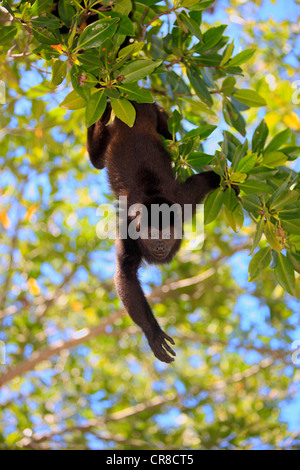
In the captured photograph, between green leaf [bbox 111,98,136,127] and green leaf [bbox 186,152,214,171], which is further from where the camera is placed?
green leaf [bbox 186,152,214,171]

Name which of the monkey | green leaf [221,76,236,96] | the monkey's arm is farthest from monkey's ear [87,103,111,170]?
green leaf [221,76,236,96]

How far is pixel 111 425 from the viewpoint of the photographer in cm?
575

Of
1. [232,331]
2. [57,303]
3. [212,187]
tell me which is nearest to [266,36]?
[212,187]

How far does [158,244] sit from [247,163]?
3.47 feet

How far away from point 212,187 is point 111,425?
3857 mm

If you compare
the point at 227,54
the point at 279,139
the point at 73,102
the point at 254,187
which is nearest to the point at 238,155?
the point at 254,187

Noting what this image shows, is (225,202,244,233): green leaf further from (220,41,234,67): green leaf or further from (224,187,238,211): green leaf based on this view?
(220,41,234,67): green leaf

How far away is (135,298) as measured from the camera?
10.7 feet

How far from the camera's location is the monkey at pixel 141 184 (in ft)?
10.2

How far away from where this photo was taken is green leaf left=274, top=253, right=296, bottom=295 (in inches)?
102

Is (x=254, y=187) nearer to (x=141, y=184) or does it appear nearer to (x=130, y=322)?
(x=141, y=184)

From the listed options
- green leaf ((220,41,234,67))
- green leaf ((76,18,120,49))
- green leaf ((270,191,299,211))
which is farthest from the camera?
green leaf ((220,41,234,67))

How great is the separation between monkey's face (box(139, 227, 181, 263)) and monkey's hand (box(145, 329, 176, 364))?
58 cm

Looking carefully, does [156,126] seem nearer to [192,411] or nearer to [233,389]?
[192,411]
